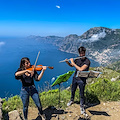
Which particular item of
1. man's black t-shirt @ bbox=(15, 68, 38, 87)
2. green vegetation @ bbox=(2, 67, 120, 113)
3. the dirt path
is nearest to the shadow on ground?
the dirt path

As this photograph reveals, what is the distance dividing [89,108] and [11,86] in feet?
300

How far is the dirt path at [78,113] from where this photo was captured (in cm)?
432

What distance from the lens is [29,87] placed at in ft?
11.7

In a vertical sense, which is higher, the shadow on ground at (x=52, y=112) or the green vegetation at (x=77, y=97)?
the green vegetation at (x=77, y=97)

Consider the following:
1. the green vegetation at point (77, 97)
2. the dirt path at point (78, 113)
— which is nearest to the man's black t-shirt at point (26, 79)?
the dirt path at point (78, 113)

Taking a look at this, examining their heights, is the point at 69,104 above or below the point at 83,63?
below

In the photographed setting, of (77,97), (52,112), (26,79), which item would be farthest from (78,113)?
(26,79)

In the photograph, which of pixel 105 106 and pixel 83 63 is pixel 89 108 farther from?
pixel 83 63

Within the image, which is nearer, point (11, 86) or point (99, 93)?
point (99, 93)

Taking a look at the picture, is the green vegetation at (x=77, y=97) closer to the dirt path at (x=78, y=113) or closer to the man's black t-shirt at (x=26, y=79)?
the dirt path at (x=78, y=113)

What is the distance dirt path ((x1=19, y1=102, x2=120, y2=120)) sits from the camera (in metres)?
4.32

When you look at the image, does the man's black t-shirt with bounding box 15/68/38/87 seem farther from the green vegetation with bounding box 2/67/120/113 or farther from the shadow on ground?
the green vegetation with bounding box 2/67/120/113

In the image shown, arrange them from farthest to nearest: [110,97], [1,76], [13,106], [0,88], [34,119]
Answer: [1,76] < [0,88] < [110,97] < [13,106] < [34,119]

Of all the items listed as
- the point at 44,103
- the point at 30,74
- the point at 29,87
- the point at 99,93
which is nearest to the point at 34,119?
the point at 44,103
